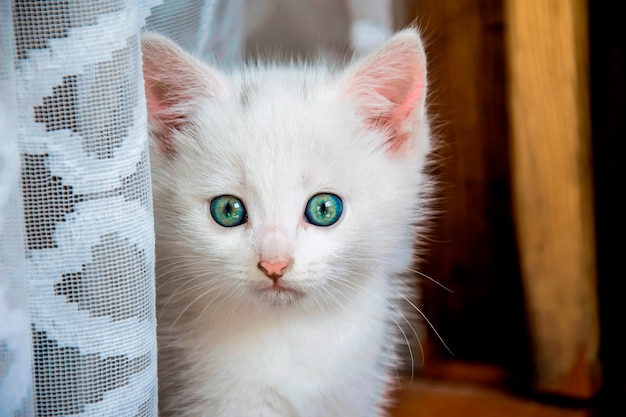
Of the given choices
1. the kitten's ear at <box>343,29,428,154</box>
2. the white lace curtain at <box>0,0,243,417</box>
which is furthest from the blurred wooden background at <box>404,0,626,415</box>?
the white lace curtain at <box>0,0,243,417</box>

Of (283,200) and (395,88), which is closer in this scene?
(283,200)

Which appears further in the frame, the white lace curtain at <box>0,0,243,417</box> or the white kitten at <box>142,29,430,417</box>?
the white kitten at <box>142,29,430,417</box>

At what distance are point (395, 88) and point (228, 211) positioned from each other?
11.9 inches

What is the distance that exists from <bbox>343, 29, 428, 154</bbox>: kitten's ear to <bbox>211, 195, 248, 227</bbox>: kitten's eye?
0.23m

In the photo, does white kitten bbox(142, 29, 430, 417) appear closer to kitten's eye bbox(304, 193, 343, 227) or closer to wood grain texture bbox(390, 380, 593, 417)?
kitten's eye bbox(304, 193, 343, 227)

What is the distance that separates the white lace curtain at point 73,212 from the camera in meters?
0.72

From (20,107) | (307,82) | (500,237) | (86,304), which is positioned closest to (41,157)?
(20,107)

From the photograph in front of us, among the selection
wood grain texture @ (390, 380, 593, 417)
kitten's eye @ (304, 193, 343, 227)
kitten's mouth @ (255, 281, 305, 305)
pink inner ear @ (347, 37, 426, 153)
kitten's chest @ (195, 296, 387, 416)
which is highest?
pink inner ear @ (347, 37, 426, 153)

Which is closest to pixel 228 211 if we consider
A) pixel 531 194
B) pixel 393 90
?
pixel 393 90

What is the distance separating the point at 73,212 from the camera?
75 cm

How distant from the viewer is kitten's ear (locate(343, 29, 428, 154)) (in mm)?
973

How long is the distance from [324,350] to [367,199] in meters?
0.23

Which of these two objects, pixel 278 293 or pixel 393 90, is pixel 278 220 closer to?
pixel 278 293

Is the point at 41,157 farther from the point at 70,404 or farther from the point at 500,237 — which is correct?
the point at 500,237
